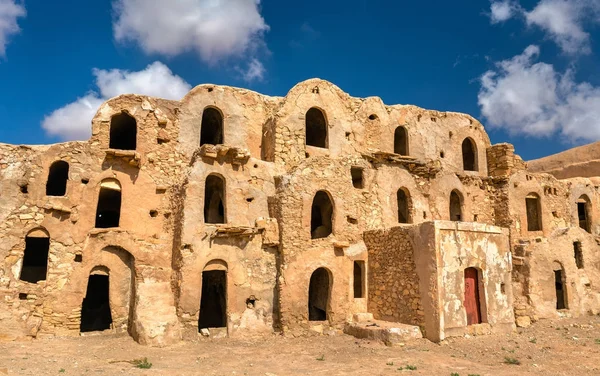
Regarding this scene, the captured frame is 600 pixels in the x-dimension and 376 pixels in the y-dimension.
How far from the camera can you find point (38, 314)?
16.2 metres

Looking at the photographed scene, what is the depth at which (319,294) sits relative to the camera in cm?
2008

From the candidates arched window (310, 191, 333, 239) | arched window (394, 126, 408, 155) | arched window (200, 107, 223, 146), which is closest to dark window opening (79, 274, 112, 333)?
arched window (200, 107, 223, 146)

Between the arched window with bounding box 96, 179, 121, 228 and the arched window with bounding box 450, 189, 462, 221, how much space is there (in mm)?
16546

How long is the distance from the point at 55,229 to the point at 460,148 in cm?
1970

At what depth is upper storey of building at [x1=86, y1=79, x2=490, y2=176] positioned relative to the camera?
748 inches

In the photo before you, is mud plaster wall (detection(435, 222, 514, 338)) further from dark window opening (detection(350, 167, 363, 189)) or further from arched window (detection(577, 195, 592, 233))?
arched window (detection(577, 195, 592, 233))

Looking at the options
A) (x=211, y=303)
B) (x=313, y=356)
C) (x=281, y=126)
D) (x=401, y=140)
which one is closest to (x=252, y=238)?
(x=281, y=126)

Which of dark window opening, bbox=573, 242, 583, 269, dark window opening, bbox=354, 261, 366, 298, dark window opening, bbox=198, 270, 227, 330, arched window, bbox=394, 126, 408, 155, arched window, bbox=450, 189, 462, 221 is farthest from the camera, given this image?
arched window, bbox=450, 189, 462, 221

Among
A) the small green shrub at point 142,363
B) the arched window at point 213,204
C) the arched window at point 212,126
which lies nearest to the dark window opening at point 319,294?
the arched window at point 213,204

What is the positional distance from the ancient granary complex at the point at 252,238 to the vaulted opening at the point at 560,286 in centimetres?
11

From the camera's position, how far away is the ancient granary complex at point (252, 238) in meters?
16.3

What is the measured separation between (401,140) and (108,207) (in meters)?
14.9

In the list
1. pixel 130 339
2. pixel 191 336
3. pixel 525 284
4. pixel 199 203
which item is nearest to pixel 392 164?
pixel 525 284

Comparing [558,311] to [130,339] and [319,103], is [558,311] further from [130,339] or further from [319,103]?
[130,339]
